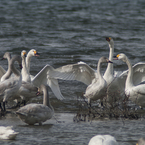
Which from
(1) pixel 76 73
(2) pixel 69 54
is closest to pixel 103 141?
(1) pixel 76 73

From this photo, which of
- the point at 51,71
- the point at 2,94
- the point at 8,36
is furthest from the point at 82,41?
the point at 2,94

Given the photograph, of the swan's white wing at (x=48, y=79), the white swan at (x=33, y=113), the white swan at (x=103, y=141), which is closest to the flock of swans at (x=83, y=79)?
the swan's white wing at (x=48, y=79)

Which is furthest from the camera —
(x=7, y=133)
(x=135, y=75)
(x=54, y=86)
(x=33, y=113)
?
(x=54, y=86)

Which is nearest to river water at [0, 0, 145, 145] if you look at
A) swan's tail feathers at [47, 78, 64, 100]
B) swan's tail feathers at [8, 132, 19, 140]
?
swan's tail feathers at [8, 132, 19, 140]

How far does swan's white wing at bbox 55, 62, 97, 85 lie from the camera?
978cm

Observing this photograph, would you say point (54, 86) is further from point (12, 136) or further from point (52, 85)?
point (12, 136)

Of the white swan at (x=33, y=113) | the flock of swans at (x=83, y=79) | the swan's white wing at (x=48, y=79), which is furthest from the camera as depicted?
the swan's white wing at (x=48, y=79)

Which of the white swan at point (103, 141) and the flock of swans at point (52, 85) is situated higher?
the flock of swans at point (52, 85)

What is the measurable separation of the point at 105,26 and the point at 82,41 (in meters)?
7.30

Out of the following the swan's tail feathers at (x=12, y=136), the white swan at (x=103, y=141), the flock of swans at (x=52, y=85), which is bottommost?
the swan's tail feathers at (x=12, y=136)

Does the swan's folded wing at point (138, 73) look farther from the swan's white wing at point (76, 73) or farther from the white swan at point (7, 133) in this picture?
the white swan at point (7, 133)

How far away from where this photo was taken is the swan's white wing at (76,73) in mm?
9776

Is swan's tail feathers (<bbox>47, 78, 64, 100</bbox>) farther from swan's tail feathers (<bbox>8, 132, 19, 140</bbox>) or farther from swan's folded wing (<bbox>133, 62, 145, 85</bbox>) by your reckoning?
swan's tail feathers (<bbox>8, 132, 19, 140</bbox>)

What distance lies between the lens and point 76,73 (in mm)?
9977
